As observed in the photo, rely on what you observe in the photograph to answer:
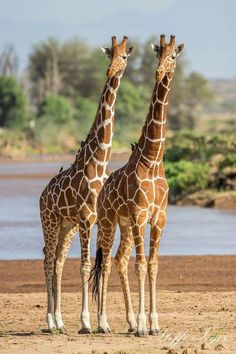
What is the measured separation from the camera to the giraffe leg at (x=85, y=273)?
12.6 metres

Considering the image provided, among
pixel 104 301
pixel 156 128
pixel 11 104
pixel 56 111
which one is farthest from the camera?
pixel 11 104

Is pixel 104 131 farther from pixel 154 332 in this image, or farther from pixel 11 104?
pixel 11 104

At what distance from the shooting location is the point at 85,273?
41.8 feet

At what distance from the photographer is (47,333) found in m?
12.9

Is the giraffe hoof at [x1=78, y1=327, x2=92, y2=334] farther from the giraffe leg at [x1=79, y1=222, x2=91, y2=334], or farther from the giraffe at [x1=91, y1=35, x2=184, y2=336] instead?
the giraffe at [x1=91, y1=35, x2=184, y2=336]

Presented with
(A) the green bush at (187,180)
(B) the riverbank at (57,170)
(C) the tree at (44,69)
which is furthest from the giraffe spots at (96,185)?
(C) the tree at (44,69)

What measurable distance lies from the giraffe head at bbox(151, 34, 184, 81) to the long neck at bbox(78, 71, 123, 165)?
0.88 meters

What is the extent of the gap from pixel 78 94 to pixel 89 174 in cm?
9329

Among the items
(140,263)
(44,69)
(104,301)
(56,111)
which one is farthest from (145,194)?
(44,69)

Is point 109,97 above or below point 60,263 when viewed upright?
above

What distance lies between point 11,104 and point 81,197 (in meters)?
74.0

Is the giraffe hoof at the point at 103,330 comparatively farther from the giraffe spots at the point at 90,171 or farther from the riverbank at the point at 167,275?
the riverbank at the point at 167,275

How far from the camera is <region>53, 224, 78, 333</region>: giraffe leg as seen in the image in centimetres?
1305

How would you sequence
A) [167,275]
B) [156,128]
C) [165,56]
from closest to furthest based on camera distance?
[165,56], [156,128], [167,275]
